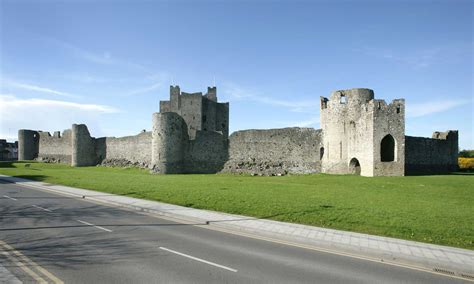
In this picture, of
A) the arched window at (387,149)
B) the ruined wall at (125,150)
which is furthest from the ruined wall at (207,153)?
the arched window at (387,149)

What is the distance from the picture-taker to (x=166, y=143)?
147ft

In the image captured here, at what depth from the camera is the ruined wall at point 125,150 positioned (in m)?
52.4

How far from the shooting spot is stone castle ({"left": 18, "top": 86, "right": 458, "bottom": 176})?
114ft

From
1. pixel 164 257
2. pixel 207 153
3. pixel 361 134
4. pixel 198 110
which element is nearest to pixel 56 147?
pixel 198 110

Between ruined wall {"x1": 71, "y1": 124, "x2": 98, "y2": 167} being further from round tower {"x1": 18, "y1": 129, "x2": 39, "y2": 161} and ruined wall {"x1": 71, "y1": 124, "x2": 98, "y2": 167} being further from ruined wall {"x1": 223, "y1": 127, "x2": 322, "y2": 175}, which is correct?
ruined wall {"x1": 223, "y1": 127, "x2": 322, "y2": 175}

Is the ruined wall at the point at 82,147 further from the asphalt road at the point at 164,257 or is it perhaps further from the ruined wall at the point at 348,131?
the asphalt road at the point at 164,257

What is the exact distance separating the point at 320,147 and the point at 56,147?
5727 cm

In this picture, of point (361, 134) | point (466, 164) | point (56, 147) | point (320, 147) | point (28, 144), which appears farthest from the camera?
point (28, 144)

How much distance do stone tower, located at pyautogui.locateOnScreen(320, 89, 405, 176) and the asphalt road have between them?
2714 cm

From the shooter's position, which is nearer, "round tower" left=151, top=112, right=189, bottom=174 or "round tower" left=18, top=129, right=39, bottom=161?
"round tower" left=151, top=112, right=189, bottom=174

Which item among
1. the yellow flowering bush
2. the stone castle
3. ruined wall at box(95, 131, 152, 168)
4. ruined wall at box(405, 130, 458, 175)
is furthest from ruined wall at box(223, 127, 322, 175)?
the yellow flowering bush

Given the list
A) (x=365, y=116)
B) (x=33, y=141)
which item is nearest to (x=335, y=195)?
(x=365, y=116)

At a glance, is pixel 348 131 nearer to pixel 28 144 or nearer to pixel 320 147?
pixel 320 147

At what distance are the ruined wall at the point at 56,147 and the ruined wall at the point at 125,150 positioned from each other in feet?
36.1
